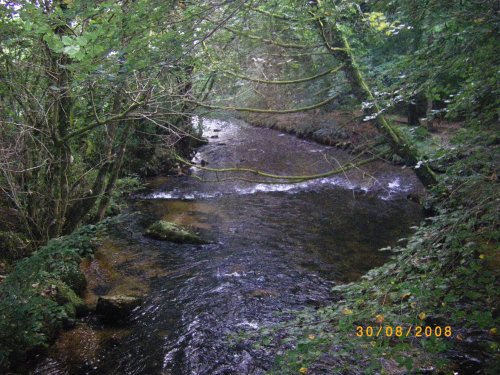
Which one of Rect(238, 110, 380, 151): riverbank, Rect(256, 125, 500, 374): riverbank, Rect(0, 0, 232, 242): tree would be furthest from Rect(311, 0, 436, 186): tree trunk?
Rect(238, 110, 380, 151): riverbank

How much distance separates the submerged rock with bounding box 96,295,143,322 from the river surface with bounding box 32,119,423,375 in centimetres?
14

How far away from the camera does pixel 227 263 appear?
7.62 meters

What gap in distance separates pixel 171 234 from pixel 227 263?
1872mm

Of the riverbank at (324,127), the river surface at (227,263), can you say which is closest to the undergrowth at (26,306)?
the river surface at (227,263)

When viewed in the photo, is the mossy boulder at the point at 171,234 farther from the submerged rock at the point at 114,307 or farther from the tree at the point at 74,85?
the submerged rock at the point at 114,307

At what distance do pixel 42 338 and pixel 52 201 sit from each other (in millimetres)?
2739

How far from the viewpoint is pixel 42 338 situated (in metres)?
4.52

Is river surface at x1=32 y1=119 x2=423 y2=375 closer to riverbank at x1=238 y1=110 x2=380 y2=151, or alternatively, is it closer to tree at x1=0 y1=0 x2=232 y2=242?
tree at x1=0 y1=0 x2=232 y2=242

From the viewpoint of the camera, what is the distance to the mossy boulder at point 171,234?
8773 millimetres

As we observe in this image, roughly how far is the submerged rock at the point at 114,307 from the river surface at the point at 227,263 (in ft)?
0.47

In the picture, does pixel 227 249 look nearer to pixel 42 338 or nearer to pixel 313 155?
pixel 42 338

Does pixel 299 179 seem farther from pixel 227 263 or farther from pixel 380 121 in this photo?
pixel 227 263

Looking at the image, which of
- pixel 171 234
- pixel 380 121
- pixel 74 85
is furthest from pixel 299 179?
pixel 171 234

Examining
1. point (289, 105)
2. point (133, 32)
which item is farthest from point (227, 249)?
point (289, 105)
